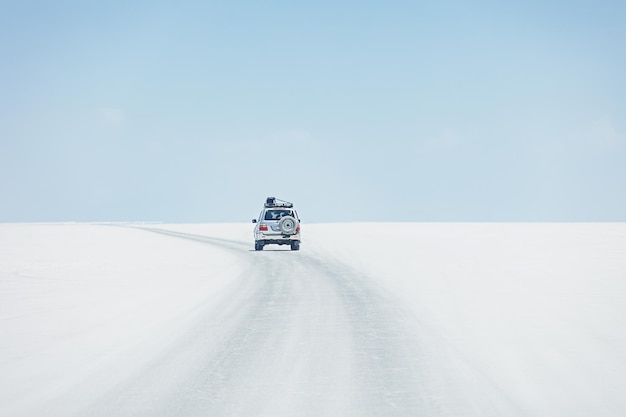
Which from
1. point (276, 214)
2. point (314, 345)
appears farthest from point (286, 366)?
point (276, 214)

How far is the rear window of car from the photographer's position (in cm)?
3391

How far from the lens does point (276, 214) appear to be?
34031mm

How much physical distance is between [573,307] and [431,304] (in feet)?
8.76

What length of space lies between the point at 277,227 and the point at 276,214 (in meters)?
0.77

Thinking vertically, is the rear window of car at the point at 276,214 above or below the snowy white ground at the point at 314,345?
above

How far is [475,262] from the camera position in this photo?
26906mm

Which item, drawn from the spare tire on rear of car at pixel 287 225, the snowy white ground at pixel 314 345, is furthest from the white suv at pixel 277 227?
the snowy white ground at pixel 314 345

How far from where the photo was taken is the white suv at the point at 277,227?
110 ft

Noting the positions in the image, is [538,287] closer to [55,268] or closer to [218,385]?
[218,385]

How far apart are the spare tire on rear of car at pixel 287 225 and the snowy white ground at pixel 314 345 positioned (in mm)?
12171

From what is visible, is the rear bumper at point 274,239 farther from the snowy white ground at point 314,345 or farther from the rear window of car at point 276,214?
the snowy white ground at point 314,345

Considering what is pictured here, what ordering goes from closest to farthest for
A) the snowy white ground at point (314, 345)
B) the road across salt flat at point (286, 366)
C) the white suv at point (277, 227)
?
1. the road across salt flat at point (286, 366)
2. the snowy white ground at point (314, 345)
3. the white suv at point (277, 227)

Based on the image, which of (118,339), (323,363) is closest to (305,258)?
(118,339)

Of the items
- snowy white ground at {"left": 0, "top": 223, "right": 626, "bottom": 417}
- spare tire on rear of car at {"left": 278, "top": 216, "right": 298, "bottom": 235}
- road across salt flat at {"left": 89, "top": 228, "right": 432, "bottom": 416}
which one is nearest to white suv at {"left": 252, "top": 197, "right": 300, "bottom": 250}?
spare tire on rear of car at {"left": 278, "top": 216, "right": 298, "bottom": 235}
